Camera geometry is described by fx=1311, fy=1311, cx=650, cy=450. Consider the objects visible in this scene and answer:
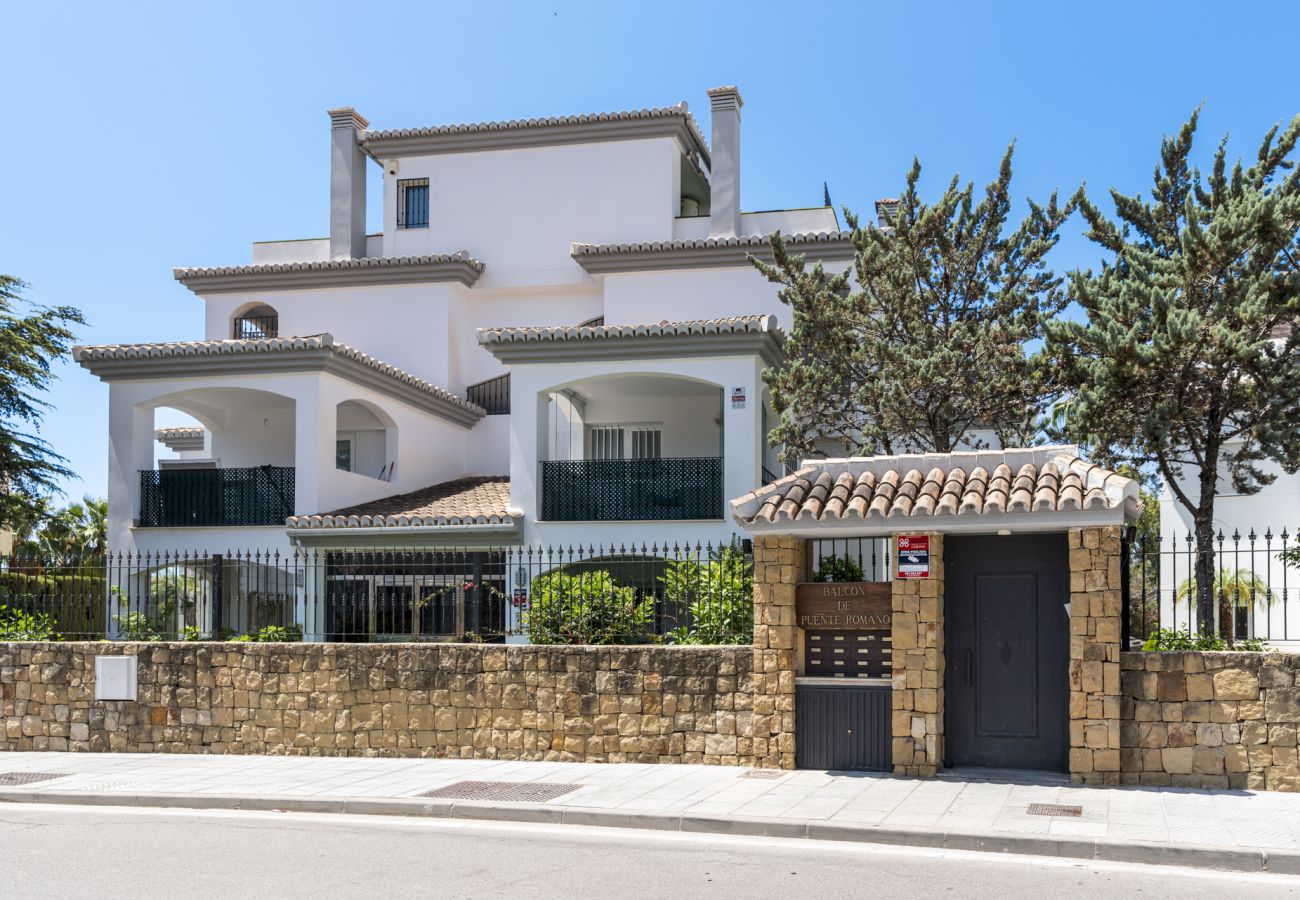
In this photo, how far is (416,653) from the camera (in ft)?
48.0

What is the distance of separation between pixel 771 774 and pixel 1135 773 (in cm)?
333

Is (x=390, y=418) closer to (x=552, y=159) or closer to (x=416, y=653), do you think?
(x=552, y=159)

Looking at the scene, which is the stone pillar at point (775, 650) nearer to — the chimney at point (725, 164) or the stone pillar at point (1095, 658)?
the stone pillar at point (1095, 658)

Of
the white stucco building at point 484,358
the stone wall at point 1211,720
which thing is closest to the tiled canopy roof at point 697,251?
the white stucco building at point 484,358

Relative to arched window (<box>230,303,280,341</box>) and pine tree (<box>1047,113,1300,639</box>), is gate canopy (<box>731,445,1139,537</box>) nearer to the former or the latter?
pine tree (<box>1047,113,1300,639</box>)

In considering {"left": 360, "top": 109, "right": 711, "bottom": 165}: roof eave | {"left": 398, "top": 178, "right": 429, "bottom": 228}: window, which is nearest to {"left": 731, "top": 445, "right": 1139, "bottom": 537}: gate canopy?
{"left": 360, "top": 109, "right": 711, "bottom": 165}: roof eave

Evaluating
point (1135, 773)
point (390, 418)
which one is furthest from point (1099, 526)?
point (390, 418)

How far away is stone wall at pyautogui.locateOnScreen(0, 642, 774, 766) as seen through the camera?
13484 mm

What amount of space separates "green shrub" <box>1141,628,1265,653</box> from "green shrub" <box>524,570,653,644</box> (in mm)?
5281

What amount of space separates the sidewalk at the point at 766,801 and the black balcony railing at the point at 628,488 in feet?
28.7

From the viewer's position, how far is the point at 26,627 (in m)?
16.7

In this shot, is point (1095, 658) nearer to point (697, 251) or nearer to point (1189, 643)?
point (1189, 643)

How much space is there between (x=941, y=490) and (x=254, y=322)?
21.6 metres

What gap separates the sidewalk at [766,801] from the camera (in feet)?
31.4
